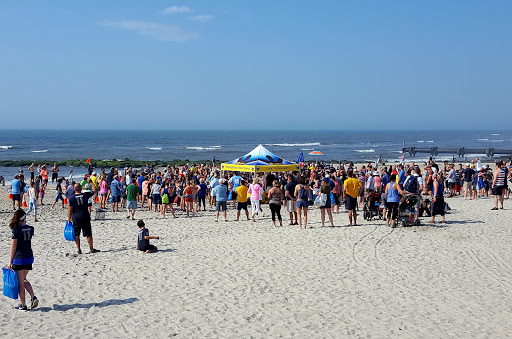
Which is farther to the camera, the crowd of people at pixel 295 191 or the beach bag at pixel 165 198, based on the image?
the beach bag at pixel 165 198

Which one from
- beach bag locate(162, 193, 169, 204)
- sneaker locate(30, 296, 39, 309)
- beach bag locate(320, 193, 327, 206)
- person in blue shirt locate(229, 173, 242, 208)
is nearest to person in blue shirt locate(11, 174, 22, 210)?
beach bag locate(162, 193, 169, 204)

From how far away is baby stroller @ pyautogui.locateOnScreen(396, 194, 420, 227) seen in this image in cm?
1159

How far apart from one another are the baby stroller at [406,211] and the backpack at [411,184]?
1.40 feet

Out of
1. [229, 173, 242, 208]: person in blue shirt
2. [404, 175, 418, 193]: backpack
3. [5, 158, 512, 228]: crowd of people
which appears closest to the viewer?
[5, 158, 512, 228]: crowd of people

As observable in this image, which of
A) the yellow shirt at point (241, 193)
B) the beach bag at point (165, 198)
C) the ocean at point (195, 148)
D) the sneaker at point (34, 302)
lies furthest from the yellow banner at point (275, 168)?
the ocean at point (195, 148)

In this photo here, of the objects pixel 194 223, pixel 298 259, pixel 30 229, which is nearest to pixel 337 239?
pixel 298 259

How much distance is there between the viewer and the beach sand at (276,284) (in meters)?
5.54

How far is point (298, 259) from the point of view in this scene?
8.64m

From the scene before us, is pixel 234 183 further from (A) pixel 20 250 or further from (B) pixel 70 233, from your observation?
(A) pixel 20 250

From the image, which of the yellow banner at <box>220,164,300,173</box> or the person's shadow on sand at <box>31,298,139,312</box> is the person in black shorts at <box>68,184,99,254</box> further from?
the yellow banner at <box>220,164,300,173</box>

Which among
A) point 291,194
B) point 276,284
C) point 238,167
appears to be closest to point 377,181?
point 291,194

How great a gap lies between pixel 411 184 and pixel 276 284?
628 cm

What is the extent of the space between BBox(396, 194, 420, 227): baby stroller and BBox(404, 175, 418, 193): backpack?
16.8 inches

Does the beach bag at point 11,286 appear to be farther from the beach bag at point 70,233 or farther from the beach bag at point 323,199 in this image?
the beach bag at point 323,199
